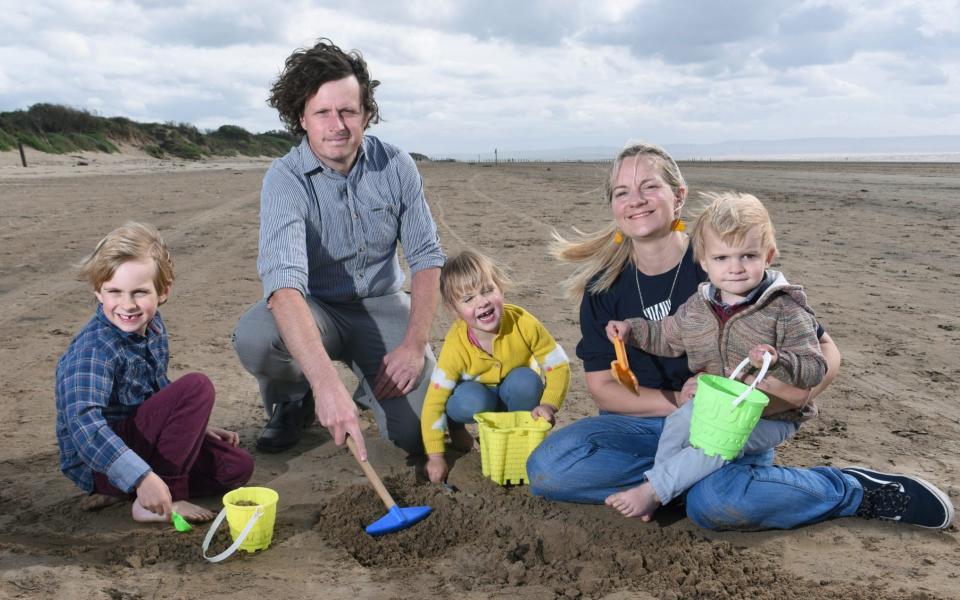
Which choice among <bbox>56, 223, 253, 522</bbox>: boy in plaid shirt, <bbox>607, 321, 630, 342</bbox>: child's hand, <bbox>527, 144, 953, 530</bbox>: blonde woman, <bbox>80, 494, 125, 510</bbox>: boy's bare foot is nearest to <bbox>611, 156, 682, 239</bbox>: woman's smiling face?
<bbox>527, 144, 953, 530</bbox>: blonde woman

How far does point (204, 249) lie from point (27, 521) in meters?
6.07

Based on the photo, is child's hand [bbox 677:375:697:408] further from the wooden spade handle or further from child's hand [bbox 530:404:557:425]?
the wooden spade handle

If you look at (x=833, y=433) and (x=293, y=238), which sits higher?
(x=293, y=238)

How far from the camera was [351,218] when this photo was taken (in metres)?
3.54

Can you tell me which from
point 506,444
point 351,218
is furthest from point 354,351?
point 506,444

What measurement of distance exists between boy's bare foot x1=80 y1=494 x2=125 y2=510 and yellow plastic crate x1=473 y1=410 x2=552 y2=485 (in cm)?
145

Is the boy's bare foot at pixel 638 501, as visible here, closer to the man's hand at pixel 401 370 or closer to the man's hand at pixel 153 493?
the man's hand at pixel 401 370

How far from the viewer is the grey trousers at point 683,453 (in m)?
2.60

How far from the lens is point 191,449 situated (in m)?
2.85

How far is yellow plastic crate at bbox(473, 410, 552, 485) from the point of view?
3.04m

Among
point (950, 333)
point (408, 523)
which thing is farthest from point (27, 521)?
point (950, 333)

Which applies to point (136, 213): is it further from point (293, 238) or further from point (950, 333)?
point (950, 333)

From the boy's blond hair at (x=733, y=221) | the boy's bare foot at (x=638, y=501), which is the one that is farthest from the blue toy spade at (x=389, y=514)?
the boy's blond hair at (x=733, y=221)

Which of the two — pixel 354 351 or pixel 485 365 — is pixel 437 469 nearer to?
pixel 485 365
